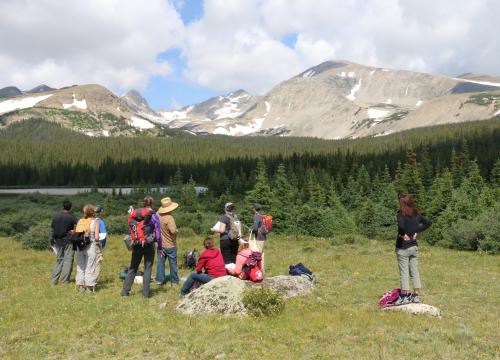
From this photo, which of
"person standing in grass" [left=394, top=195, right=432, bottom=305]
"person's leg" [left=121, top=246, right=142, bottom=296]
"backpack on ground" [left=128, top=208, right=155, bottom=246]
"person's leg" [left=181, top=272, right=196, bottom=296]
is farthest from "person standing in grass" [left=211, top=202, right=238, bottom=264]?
"person standing in grass" [left=394, top=195, right=432, bottom=305]

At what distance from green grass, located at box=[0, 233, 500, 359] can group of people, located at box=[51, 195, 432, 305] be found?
719 mm

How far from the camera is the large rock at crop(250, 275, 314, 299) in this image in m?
14.1

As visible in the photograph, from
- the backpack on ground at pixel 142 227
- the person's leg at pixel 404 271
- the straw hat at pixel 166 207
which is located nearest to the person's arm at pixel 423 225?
the person's leg at pixel 404 271

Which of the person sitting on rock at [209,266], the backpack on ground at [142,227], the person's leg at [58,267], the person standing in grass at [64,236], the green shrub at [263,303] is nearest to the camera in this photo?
the green shrub at [263,303]

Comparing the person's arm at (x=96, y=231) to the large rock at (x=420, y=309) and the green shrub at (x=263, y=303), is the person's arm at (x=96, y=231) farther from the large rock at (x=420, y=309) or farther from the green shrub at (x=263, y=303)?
the large rock at (x=420, y=309)

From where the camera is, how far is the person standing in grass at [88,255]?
1477 centimetres

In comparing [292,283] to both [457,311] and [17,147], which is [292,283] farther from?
[17,147]

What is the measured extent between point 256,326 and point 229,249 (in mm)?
5131

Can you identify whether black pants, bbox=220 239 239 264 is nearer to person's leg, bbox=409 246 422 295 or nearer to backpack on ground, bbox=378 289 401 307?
backpack on ground, bbox=378 289 401 307

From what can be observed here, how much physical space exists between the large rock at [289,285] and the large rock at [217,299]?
189 centimetres

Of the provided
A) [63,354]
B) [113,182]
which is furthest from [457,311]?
[113,182]

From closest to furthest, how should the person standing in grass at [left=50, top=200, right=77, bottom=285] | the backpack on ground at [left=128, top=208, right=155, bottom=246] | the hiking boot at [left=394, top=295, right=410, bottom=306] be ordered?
the hiking boot at [left=394, top=295, right=410, bottom=306]
the backpack on ground at [left=128, top=208, right=155, bottom=246]
the person standing in grass at [left=50, top=200, right=77, bottom=285]

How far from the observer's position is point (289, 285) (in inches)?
569

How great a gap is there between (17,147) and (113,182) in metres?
54.4
